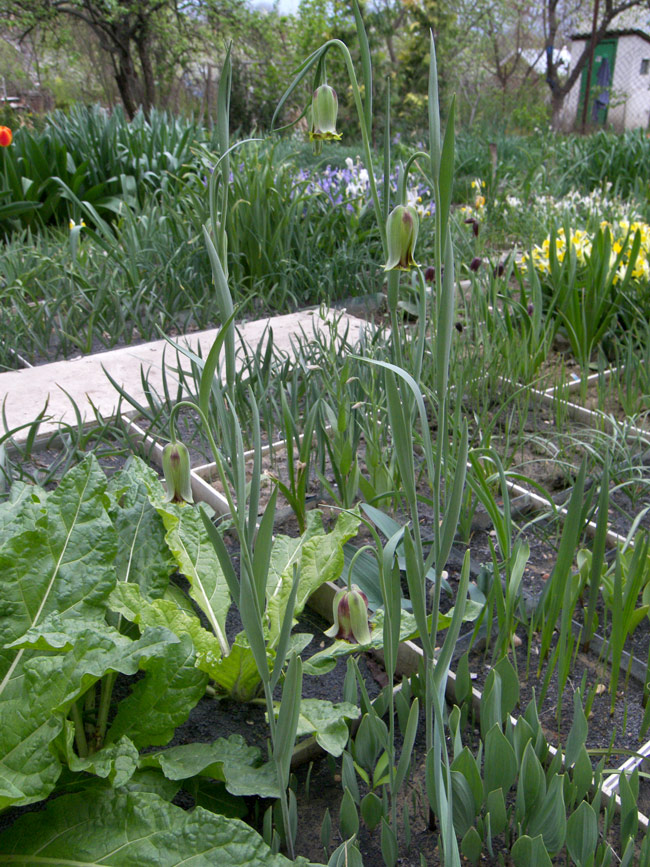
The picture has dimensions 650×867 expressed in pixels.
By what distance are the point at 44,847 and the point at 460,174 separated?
592 cm

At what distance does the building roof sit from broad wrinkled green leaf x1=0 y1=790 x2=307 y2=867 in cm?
1913

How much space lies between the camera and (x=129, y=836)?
39.0 inches

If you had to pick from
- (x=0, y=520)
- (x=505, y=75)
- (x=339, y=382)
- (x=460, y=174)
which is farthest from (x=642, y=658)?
(x=505, y=75)

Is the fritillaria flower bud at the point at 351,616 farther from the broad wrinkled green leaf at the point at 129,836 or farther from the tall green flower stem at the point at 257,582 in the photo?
the broad wrinkled green leaf at the point at 129,836

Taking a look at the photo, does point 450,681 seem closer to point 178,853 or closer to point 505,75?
point 178,853

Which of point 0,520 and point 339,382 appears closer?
point 0,520

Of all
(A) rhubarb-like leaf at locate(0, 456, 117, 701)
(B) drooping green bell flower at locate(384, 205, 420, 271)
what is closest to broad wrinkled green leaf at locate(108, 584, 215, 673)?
(A) rhubarb-like leaf at locate(0, 456, 117, 701)

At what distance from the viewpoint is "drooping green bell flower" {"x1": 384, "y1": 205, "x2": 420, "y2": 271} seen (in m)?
0.80

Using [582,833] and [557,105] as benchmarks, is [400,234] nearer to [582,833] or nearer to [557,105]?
[582,833]

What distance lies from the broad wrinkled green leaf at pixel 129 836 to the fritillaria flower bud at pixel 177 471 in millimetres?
421

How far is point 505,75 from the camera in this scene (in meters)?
17.8

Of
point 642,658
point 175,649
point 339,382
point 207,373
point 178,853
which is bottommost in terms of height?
point 642,658

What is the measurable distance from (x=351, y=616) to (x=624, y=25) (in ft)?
74.4

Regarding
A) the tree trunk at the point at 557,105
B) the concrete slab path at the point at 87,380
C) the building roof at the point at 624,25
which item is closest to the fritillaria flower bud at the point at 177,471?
the concrete slab path at the point at 87,380
